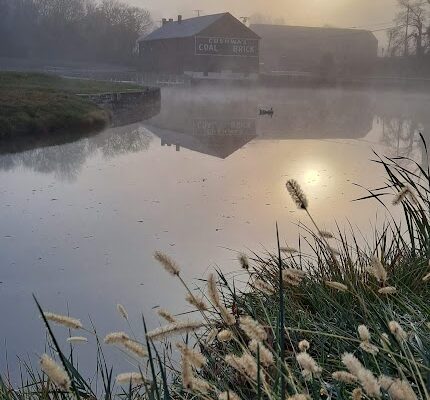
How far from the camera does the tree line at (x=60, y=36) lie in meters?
51.2

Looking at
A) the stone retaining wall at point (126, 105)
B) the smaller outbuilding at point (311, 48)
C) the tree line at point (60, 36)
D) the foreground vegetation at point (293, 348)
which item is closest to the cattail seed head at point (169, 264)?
the foreground vegetation at point (293, 348)

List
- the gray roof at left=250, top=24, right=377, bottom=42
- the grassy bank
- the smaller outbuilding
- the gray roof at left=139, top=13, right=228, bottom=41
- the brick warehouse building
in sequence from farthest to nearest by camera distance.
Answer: the gray roof at left=250, top=24, right=377, bottom=42, the smaller outbuilding, the gray roof at left=139, top=13, right=228, bottom=41, the brick warehouse building, the grassy bank

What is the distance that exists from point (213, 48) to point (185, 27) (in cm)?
Answer: 462

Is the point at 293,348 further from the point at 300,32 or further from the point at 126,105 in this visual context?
the point at 300,32

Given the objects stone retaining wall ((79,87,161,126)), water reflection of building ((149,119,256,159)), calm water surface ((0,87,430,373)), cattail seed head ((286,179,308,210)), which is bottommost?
calm water surface ((0,87,430,373))

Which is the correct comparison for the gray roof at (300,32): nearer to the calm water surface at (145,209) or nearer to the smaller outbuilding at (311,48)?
the smaller outbuilding at (311,48)

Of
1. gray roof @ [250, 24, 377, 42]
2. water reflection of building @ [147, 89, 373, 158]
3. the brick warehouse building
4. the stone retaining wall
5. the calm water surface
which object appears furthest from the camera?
gray roof @ [250, 24, 377, 42]

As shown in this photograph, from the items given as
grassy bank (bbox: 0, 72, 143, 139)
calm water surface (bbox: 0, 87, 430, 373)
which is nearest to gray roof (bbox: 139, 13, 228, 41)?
grassy bank (bbox: 0, 72, 143, 139)

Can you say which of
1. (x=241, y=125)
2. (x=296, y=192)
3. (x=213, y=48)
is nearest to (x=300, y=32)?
(x=213, y=48)

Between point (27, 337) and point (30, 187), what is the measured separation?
16.6 feet

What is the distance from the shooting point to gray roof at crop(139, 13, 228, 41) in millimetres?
42625

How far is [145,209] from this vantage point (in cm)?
677

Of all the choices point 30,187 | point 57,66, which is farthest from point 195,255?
point 57,66

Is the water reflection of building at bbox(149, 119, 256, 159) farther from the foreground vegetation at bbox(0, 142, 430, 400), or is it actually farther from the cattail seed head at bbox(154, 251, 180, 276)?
the cattail seed head at bbox(154, 251, 180, 276)
